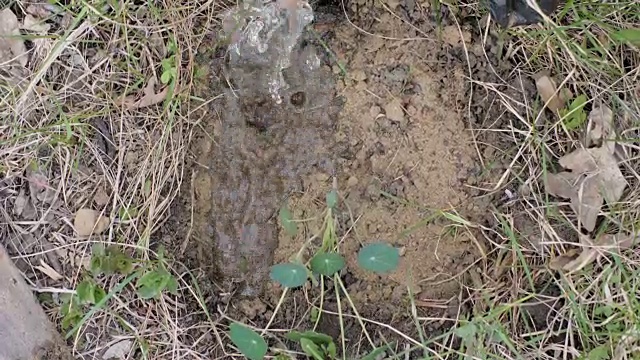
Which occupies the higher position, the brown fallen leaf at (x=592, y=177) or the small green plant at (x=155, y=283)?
the brown fallen leaf at (x=592, y=177)

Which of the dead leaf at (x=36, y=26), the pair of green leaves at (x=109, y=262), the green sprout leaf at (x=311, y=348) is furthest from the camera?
the dead leaf at (x=36, y=26)

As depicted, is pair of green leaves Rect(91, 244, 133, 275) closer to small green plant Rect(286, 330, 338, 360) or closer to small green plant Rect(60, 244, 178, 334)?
small green plant Rect(60, 244, 178, 334)

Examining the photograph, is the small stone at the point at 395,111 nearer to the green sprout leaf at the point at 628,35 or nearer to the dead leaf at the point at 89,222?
the green sprout leaf at the point at 628,35

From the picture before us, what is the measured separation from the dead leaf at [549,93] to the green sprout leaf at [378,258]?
0.53 meters

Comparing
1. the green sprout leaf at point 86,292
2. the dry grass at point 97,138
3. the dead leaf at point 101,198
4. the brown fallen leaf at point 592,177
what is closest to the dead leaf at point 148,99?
the dry grass at point 97,138

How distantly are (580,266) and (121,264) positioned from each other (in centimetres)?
110

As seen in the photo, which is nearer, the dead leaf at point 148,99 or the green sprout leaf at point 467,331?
the green sprout leaf at point 467,331

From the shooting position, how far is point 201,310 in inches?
68.9

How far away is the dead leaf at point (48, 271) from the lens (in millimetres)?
1767

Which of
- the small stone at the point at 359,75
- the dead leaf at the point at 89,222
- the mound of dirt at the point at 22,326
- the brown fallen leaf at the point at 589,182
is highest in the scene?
the small stone at the point at 359,75

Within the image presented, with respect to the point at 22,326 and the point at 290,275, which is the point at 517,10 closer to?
the point at 290,275

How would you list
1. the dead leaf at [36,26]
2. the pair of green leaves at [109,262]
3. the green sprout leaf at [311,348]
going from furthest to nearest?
the dead leaf at [36,26], the pair of green leaves at [109,262], the green sprout leaf at [311,348]

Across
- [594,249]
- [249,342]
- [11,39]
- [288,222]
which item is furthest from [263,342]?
[11,39]

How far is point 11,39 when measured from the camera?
1832 mm
